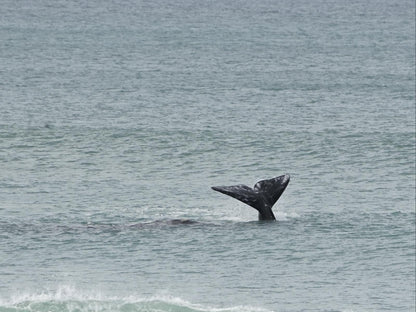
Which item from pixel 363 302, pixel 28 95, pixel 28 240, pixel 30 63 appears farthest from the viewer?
pixel 30 63

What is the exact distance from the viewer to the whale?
54.8 m

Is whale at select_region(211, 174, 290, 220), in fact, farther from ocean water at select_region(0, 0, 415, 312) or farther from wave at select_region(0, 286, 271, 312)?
wave at select_region(0, 286, 271, 312)

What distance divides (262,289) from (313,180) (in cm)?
2276

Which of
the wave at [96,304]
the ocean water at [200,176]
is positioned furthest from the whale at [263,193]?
the wave at [96,304]

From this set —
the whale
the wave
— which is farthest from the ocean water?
the whale

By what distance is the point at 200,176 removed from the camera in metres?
68.9

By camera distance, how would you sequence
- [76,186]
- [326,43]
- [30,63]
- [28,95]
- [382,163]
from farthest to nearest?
[326,43]
[30,63]
[28,95]
[382,163]
[76,186]

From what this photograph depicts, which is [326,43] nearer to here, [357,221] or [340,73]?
[340,73]

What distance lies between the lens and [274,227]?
5481 centimetres

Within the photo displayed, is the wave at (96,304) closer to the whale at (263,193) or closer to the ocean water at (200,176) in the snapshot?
the ocean water at (200,176)

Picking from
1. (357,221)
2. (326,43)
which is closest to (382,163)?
(357,221)

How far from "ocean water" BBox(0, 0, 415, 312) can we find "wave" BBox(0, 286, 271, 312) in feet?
0.22

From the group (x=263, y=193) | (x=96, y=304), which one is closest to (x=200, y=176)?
(x=263, y=193)

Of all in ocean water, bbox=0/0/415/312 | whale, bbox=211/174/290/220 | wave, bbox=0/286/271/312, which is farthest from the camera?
whale, bbox=211/174/290/220
